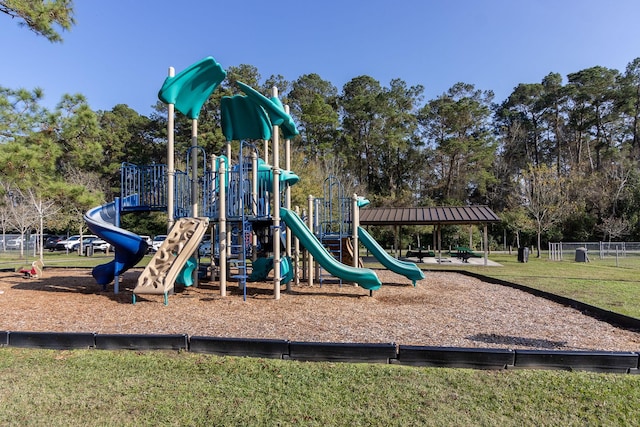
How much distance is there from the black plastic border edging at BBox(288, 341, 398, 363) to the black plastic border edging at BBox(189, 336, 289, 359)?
16 centimetres

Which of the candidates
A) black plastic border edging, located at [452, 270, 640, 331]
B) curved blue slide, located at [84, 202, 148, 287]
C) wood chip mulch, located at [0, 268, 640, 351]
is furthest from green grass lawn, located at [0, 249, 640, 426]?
curved blue slide, located at [84, 202, 148, 287]

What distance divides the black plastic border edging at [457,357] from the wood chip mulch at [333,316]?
3.06 ft

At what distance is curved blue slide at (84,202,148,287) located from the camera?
9.10 metres

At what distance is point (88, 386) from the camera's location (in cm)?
389

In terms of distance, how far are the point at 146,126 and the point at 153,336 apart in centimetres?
4694

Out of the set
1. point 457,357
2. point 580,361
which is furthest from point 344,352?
point 580,361

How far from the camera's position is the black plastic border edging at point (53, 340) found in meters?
5.07

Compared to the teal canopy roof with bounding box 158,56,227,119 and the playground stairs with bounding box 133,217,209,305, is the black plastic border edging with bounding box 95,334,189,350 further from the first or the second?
the teal canopy roof with bounding box 158,56,227,119

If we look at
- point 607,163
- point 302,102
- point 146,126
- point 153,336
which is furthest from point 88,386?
point 607,163

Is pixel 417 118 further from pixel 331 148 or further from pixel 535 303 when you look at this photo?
pixel 535 303

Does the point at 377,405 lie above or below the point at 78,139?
below

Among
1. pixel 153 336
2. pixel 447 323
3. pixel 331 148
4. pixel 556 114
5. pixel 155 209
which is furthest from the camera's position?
pixel 556 114

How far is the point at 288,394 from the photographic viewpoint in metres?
3.69

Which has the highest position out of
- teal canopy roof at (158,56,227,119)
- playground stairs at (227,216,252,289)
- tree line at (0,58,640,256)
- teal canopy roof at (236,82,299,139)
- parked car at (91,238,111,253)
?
tree line at (0,58,640,256)
